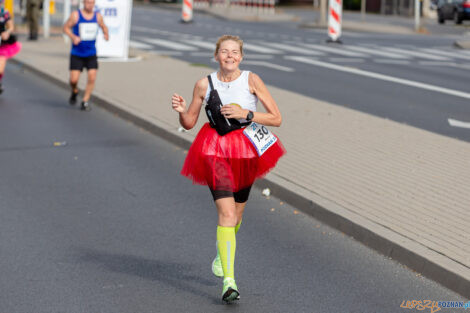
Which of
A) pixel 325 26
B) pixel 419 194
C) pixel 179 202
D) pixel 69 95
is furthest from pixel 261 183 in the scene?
pixel 325 26

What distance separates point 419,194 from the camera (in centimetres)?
789

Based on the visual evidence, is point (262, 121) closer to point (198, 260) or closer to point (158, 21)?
point (198, 260)

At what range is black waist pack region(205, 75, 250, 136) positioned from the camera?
5.38m

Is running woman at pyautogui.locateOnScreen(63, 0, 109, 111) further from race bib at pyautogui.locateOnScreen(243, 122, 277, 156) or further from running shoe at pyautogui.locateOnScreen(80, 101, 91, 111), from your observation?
race bib at pyautogui.locateOnScreen(243, 122, 277, 156)

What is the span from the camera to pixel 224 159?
17.9 feet

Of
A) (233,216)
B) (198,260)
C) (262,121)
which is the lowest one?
(198,260)

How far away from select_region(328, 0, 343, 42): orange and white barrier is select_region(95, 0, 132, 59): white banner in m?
10.7

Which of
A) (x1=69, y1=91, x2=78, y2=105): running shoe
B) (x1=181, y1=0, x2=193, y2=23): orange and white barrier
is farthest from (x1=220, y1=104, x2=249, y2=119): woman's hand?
(x1=181, y1=0, x2=193, y2=23): orange and white barrier

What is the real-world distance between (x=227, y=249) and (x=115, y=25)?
15.3 m

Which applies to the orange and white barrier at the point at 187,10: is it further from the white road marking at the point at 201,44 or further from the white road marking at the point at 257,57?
the white road marking at the point at 257,57

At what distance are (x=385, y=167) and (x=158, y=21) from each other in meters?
33.5

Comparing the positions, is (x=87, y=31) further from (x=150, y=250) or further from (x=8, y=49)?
(x=150, y=250)

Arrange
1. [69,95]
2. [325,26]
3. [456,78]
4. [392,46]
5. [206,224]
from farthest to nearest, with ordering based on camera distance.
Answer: [325,26] → [392,46] → [456,78] → [69,95] → [206,224]

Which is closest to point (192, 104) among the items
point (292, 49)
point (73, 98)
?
point (73, 98)
